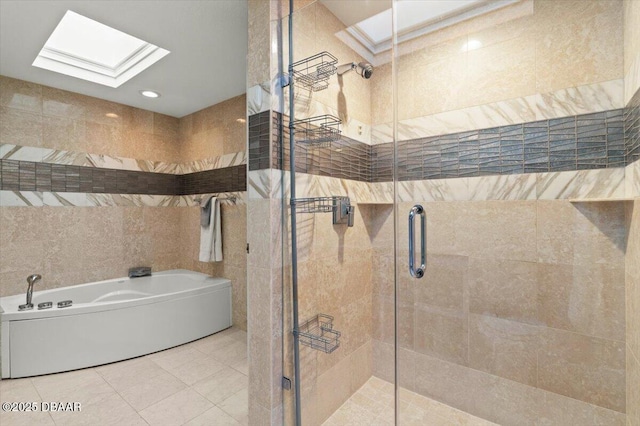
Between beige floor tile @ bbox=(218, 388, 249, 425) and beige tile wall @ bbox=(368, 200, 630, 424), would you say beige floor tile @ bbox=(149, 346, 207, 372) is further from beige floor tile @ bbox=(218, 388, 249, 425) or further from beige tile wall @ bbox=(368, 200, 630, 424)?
beige tile wall @ bbox=(368, 200, 630, 424)

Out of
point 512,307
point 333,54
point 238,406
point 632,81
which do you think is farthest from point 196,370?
point 632,81

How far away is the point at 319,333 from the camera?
1638 mm

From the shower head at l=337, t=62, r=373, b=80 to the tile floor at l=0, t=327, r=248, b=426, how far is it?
2.17 meters

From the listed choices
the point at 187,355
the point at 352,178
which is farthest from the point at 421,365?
the point at 187,355

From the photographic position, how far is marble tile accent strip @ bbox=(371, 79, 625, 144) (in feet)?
4.73

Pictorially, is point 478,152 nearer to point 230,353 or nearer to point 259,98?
point 259,98

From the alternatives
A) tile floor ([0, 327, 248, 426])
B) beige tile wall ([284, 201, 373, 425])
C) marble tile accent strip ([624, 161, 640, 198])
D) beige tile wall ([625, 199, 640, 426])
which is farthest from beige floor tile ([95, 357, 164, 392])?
marble tile accent strip ([624, 161, 640, 198])

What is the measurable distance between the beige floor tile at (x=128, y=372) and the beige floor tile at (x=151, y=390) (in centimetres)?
5

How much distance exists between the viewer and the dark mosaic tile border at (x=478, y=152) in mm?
1442

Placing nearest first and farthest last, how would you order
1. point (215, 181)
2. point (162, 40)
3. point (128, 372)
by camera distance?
point (162, 40) < point (128, 372) < point (215, 181)

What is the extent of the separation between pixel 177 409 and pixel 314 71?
2283mm

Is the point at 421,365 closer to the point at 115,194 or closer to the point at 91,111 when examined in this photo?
the point at 115,194

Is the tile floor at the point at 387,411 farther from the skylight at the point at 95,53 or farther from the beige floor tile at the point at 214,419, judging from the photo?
the skylight at the point at 95,53

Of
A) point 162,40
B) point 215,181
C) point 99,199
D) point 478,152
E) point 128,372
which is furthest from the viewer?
point 215,181
